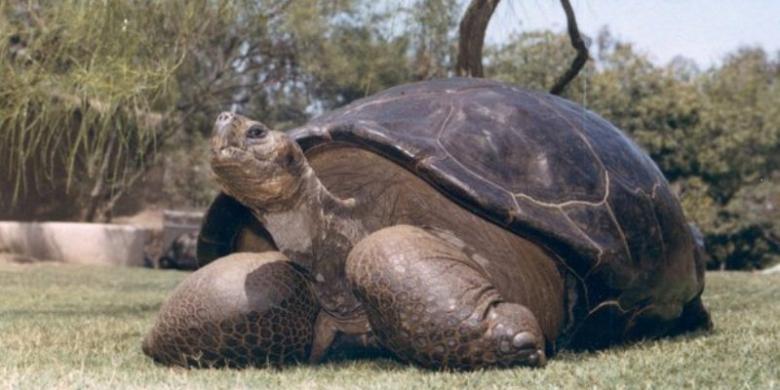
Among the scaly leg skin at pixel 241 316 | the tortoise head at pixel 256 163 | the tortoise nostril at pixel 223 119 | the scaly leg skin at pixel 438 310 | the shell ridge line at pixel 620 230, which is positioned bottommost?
the scaly leg skin at pixel 241 316

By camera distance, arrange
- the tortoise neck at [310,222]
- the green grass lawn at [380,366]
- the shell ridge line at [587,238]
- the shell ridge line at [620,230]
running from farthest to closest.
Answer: the shell ridge line at [620,230], the shell ridge line at [587,238], the tortoise neck at [310,222], the green grass lawn at [380,366]

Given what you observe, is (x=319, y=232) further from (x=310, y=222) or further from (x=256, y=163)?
(x=256, y=163)

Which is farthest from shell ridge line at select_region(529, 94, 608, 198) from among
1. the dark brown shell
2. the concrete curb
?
the concrete curb

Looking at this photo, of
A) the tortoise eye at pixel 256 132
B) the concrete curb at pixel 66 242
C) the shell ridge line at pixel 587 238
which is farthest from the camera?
the concrete curb at pixel 66 242

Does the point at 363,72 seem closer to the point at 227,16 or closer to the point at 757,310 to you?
the point at 227,16

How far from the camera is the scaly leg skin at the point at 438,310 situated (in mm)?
2947

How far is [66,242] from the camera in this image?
13477 millimetres

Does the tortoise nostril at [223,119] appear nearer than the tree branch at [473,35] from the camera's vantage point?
Yes

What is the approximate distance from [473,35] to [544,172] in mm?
3357

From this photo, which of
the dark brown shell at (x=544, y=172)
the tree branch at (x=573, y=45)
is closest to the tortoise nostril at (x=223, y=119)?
the dark brown shell at (x=544, y=172)

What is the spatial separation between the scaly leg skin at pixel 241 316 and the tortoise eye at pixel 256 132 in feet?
1.47

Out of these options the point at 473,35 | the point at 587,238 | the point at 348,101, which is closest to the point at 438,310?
the point at 587,238

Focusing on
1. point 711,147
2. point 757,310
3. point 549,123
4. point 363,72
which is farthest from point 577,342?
point 711,147

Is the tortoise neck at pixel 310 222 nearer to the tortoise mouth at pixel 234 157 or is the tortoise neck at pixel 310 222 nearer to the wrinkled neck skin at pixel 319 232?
the wrinkled neck skin at pixel 319 232
